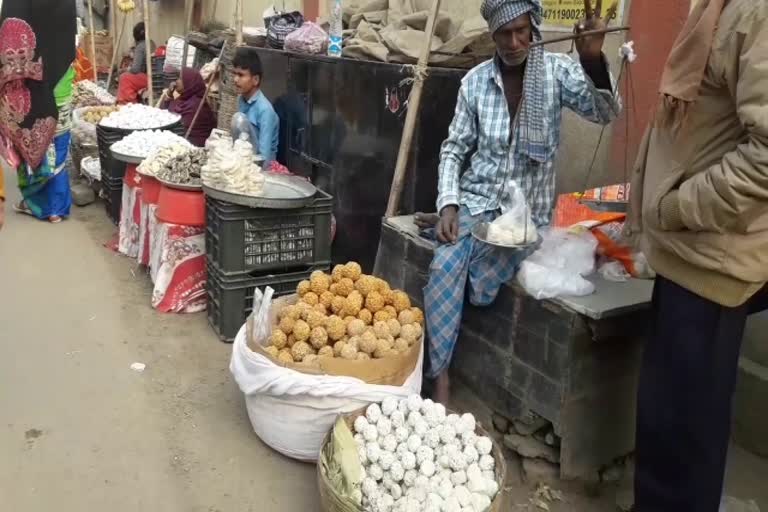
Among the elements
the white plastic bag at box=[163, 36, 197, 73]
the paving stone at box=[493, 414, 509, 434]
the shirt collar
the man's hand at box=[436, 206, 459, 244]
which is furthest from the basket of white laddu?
the white plastic bag at box=[163, 36, 197, 73]

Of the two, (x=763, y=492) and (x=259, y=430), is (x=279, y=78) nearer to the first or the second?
(x=259, y=430)

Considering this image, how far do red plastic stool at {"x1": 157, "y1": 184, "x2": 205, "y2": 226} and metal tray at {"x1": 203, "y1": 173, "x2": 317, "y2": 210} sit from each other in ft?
1.20

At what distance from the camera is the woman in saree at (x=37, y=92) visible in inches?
203

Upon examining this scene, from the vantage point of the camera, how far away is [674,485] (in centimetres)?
227

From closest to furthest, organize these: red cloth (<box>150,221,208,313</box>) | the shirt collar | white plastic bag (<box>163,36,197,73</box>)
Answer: red cloth (<box>150,221,208,313</box>) < the shirt collar < white plastic bag (<box>163,36,197,73</box>)

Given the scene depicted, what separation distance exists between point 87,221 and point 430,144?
369 cm

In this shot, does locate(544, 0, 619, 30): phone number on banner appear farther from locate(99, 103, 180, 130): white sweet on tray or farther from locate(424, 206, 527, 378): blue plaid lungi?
locate(99, 103, 180, 130): white sweet on tray

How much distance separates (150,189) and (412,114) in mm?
1969

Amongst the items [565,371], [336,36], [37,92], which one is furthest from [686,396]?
[37,92]

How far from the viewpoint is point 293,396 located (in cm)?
269

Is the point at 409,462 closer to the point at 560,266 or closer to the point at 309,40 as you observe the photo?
the point at 560,266

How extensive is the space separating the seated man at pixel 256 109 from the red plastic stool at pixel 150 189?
0.75 meters

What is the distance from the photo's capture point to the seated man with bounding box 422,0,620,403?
110 inches

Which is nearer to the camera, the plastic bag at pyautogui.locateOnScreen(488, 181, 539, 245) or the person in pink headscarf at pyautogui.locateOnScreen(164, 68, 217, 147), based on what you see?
the plastic bag at pyautogui.locateOnScreen(488, 181, 539, 245)
